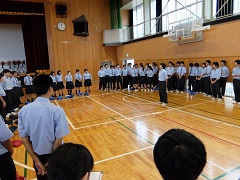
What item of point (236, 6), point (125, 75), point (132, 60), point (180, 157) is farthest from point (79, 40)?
point (180, 157)

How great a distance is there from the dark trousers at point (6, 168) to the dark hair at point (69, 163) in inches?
61.1

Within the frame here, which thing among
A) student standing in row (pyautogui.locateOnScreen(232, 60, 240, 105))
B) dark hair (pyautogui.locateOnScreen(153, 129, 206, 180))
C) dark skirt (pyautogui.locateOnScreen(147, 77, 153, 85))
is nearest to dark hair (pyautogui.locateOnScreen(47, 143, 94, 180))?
dark hair (pyautogui.locateOnScreen(153, 129, 206, 180))

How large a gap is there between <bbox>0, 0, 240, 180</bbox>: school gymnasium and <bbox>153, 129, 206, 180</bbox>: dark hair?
254 cm

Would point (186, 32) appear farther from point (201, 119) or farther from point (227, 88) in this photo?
point (201, 119)

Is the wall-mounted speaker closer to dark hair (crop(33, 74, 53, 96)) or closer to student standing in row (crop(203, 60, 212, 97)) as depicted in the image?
student standing in row (crop(203, 60, 212, 97))

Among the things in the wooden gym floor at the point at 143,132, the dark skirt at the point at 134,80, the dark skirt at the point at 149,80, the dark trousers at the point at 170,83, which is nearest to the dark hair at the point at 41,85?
the wooden gym floor at the point at 143,132

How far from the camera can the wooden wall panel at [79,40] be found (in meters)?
15.8

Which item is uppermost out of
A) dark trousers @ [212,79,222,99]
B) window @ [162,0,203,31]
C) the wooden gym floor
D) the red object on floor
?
window @ [162,0,203,31]

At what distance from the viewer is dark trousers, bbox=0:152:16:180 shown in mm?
2152

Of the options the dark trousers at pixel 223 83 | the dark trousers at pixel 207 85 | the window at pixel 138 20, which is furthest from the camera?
the window at pixel 138 20

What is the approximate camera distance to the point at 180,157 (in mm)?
856

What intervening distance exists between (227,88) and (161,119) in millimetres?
4956

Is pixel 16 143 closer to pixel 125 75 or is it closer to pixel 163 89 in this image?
pixel 163 89

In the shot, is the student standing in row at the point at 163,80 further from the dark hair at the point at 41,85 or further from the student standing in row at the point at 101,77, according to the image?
the dark hair at the point at 41,85
